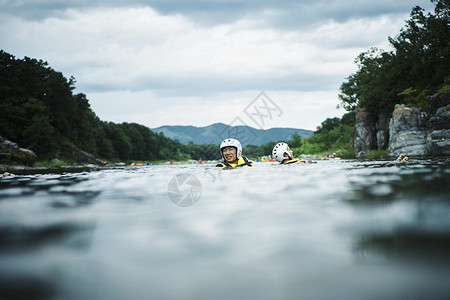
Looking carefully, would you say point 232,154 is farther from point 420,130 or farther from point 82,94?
point 82,94

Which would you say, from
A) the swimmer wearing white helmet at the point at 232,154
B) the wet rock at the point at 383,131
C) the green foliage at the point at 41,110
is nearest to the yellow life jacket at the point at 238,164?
the swimmer wearing white helmet at the point at 232,154

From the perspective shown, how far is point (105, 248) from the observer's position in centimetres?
247

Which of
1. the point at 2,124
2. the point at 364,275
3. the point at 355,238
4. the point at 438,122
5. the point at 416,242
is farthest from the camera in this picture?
the point at 2,124

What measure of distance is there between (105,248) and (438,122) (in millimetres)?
31831

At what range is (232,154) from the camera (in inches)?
559

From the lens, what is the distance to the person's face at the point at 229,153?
46.0 ft

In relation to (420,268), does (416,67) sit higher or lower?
higher

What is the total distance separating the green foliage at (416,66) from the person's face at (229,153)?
29.2 metres

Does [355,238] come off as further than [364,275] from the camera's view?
Yes

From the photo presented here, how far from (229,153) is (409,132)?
88.4 feet

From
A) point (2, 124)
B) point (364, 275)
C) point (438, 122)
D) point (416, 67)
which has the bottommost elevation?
point (364, 275)

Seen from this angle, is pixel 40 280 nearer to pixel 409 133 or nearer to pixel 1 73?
pixel 409 133

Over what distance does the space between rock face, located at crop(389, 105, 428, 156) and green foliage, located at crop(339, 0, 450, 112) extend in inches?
70.9

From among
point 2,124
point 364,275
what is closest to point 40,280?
point 364,275
